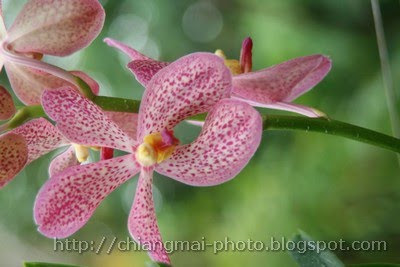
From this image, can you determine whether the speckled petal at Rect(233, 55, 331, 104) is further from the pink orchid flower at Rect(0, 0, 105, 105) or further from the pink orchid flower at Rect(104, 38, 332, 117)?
the pink orchid flower at Rect(0, 0, 105, 105)

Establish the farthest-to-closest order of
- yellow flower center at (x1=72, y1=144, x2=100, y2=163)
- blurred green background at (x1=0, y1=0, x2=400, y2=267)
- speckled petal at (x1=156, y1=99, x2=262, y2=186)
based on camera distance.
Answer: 1. blurred green background at (x1=0, y1=0, x2=400, y2=267)
2. yellow flower center at (x1=72, y1=144, x2=100, y2=163)
3. speckled petal at (x1=156, y1=99, x2=262, y2=186)

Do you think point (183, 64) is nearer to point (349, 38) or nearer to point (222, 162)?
point (222, 162)

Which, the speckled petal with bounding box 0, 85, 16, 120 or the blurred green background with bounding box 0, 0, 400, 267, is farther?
the blurred green background with bounding box 0, 0, 400, 267

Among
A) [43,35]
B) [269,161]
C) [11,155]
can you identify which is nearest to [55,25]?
[43,35]

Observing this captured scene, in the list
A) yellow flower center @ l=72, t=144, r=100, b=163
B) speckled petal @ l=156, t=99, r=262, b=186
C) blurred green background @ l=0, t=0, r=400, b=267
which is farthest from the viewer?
blurred green background @ l=0, t=0, r=400, b=267

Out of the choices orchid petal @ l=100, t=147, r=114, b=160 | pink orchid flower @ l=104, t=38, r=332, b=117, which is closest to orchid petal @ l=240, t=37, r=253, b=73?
pink orchid flower @ l=104, t=38, r=332, b=117

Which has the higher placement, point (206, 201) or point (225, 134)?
point (225, 134)

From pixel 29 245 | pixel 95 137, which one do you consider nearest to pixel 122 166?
pixel 95 137
